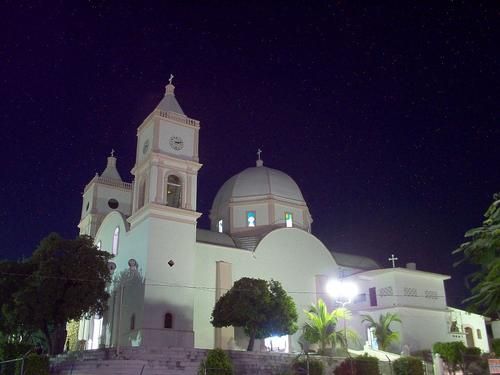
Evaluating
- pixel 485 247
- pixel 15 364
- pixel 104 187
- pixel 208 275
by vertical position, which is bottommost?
pixel 15 364

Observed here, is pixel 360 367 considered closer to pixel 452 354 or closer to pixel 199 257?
pixel 452 354

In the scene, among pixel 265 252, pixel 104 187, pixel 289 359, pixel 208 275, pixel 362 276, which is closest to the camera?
pixel 289 359

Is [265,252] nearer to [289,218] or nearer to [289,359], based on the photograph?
[289,218]

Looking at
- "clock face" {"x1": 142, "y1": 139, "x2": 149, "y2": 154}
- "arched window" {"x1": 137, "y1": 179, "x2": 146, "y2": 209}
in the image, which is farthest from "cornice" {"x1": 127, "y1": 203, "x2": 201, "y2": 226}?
"clock face" {"x1": 142, "y1": 139, "x2": 149, "y2": 154}

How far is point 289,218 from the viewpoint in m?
41.6

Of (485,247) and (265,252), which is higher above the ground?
(265,252)

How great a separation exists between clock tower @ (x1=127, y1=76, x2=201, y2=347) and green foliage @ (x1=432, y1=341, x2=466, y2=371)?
13.6 meters

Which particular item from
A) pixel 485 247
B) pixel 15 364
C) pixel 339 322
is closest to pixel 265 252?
pixel 339 322

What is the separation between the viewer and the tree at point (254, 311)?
29.4 meters

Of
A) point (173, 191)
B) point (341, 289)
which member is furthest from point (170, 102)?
point (341, 289)

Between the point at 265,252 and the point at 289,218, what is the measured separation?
17.5ft

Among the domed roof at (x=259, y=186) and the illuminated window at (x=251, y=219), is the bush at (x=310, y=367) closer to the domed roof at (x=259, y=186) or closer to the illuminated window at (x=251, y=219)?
the illuminated window at (x=251, y=219)

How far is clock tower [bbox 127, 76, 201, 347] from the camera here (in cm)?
2992

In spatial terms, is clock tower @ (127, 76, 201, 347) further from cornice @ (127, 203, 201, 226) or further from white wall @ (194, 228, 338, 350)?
white wall @ (194, 228, 338, 350)
